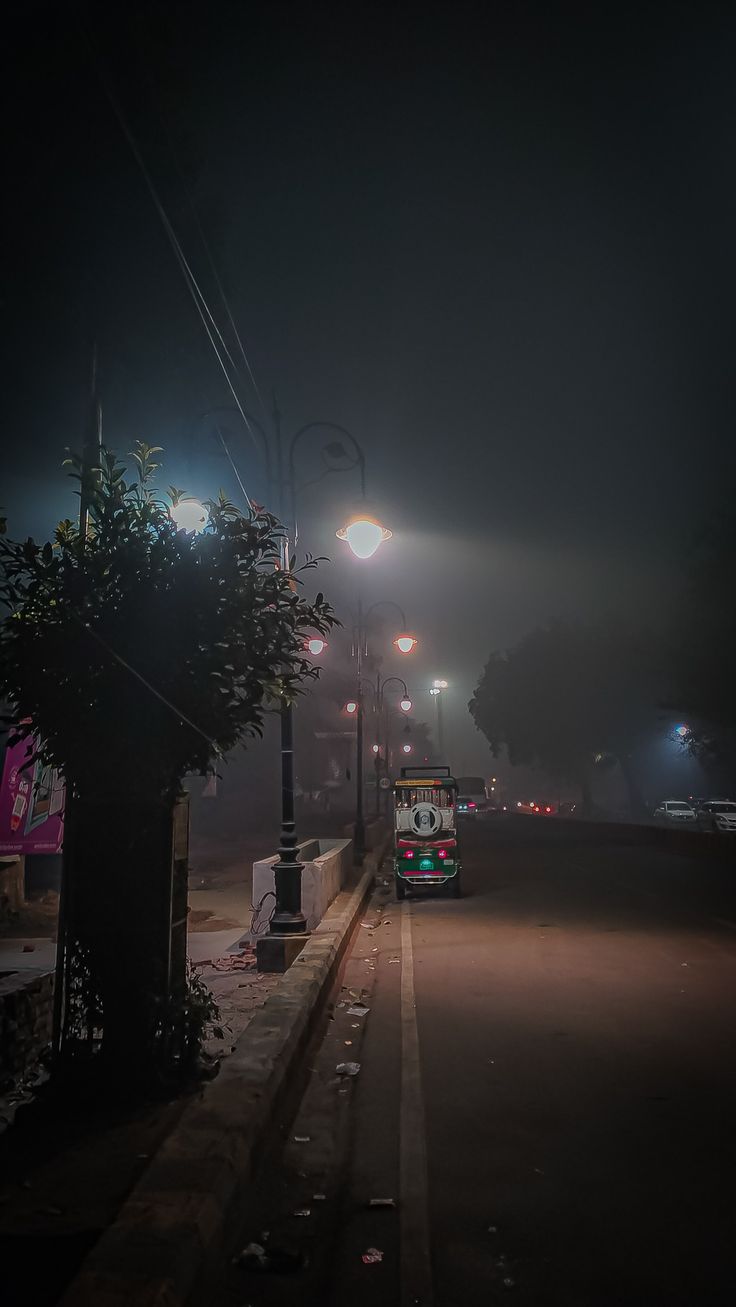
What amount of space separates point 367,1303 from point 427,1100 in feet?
9.08

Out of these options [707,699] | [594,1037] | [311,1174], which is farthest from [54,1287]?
[707,699]

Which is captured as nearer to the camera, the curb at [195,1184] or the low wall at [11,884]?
the curb at [195,1184]

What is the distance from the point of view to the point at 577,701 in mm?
70312

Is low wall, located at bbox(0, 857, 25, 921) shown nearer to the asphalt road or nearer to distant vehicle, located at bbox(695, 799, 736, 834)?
the asphalt road

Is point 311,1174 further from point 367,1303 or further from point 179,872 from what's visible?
point 179,872

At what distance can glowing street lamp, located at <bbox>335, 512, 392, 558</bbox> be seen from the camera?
44.8 feet

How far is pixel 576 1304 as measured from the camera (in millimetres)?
3637

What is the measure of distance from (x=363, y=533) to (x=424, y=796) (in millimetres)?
8798

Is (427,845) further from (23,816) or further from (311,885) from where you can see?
(23,816)

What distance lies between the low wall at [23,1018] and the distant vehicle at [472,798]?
51.2m

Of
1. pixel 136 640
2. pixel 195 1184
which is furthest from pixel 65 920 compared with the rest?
pixel 195 1184

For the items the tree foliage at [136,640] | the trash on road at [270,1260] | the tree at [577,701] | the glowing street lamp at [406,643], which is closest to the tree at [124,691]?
the tree foliage at [136,640]

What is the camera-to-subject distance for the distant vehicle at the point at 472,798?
61719mm

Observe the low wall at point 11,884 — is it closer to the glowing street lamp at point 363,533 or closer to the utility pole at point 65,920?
Result: the glowing street lamp at point 363,533
